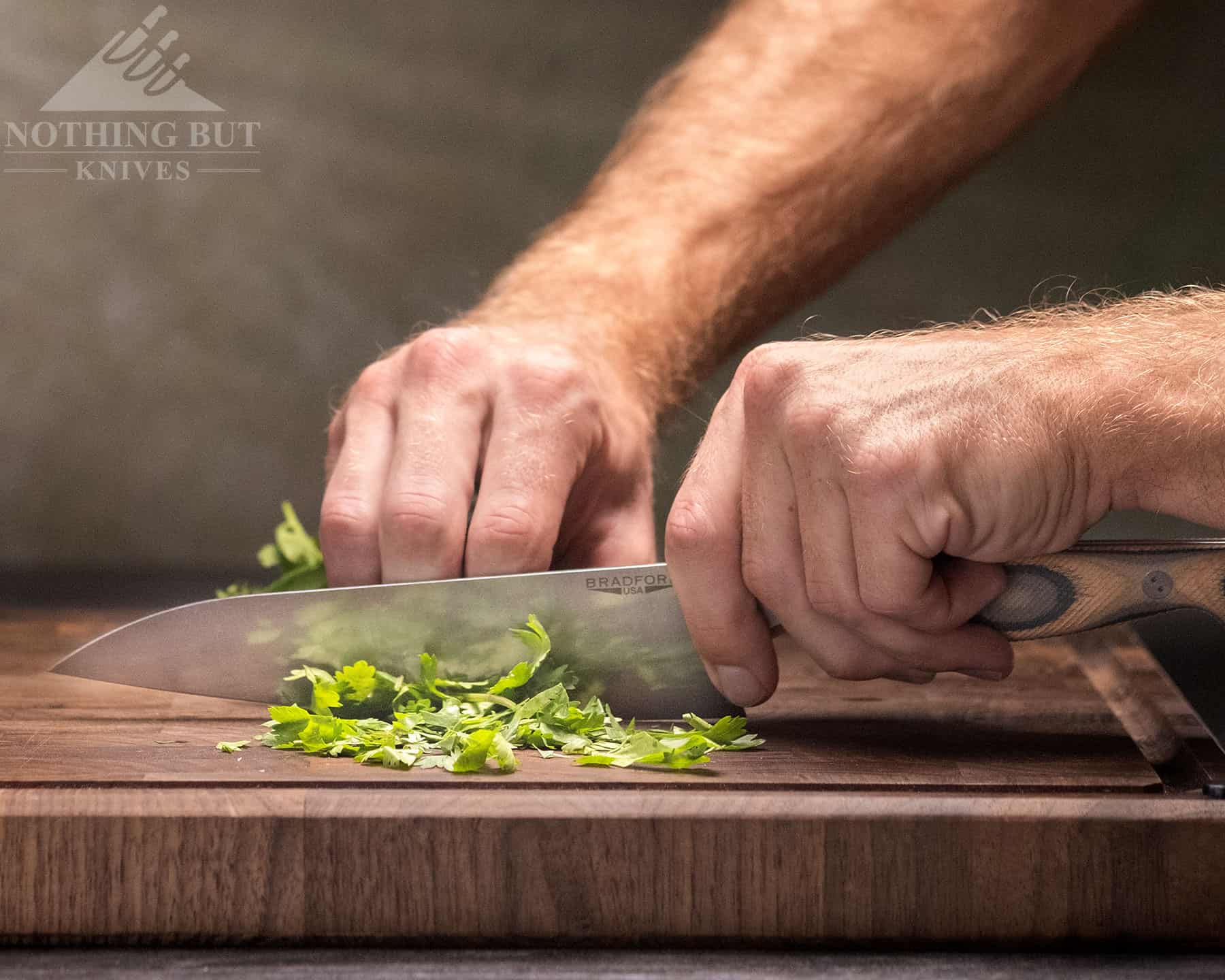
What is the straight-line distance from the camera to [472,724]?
1111 millimetres

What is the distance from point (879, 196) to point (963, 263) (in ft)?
2.68

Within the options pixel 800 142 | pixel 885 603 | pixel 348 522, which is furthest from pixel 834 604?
pixel 800 142

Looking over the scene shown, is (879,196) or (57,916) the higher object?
(879,196)

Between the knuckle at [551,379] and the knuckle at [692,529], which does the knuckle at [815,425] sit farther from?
the knuckle at [551,379]

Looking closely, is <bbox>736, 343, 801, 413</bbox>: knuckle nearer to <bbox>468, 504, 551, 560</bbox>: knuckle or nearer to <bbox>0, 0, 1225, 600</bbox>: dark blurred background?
<bbox>468, 504, 551, 560</bbox>: knuckle

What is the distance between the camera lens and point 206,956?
88cm

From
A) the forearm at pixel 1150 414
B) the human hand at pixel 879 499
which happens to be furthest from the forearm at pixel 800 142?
the forearm at pixel 1150 414

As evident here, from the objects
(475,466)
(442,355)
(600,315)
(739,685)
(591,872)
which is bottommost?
(591,872)

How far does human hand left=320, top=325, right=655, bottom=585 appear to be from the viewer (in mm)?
1245

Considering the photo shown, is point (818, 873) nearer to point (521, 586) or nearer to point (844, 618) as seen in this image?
point (844, 618)

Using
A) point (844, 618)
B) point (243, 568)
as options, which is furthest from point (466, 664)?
point (243, 568)

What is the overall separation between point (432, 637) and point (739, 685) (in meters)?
0.30

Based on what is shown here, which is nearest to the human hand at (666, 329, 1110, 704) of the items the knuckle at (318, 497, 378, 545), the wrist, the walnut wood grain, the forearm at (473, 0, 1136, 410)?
the walnut wood grain

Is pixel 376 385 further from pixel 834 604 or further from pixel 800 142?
pixel 800 142
